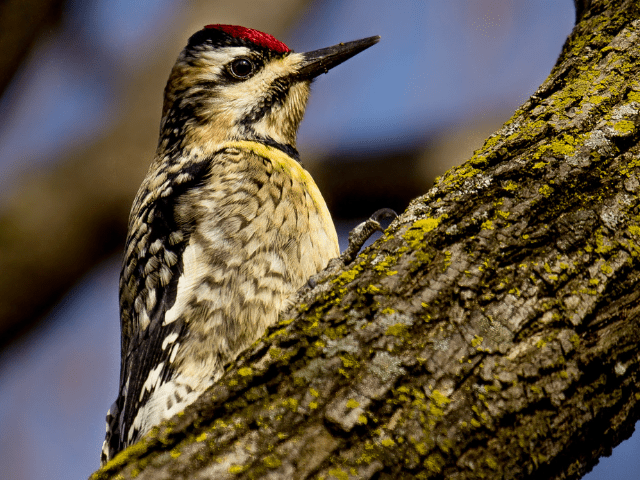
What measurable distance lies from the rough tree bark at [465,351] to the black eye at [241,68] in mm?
2309

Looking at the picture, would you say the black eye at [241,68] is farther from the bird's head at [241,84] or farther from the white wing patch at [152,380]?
the white wing patch at [152,380]

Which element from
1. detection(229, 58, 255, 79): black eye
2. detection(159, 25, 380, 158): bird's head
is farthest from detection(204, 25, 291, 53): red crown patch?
detection(229, 58, 255, 79): black eye

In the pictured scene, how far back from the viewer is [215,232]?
2.77 meters

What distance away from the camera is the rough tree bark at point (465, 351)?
1308 mm

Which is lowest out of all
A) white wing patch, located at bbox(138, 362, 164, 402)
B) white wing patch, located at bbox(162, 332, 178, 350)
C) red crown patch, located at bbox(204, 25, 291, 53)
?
white wing patch, located at bbox(138, 362, 164, 402)

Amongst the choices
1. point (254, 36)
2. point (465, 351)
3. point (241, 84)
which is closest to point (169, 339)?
point (465, 351)

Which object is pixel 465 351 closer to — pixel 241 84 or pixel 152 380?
pixel 152 380

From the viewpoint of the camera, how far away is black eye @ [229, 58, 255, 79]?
3.68m

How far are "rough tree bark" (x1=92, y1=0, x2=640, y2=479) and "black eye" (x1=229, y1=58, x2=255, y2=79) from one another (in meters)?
2.31

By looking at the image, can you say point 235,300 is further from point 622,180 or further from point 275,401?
point 622,180

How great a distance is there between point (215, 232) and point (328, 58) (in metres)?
1.51

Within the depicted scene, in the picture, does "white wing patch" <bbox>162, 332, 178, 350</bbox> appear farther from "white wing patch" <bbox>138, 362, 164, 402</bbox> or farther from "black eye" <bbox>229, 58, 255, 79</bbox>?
"black eye" <bbox>229, 58, 255, 79</bbox>

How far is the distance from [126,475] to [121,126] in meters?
3.88

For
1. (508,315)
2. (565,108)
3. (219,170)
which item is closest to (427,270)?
(508,315)
